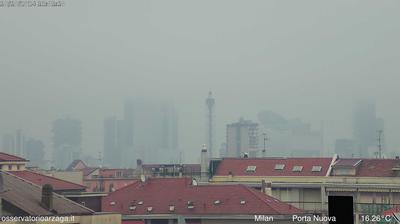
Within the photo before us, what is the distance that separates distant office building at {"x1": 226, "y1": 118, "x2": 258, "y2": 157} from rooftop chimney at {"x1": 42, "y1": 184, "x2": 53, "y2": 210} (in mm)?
18570

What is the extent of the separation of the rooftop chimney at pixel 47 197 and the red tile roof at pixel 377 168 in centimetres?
1090

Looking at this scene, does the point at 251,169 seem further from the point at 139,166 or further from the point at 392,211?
the point at 392,211

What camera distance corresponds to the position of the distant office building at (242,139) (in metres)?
37.2

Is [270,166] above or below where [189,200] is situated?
above

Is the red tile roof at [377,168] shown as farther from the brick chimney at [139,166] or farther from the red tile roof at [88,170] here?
the red tile roof at [88,170]

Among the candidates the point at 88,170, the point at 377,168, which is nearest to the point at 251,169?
the point at 377,168

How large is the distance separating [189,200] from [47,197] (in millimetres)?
5584

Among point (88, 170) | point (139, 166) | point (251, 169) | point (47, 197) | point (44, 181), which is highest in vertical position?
point (139, 166)

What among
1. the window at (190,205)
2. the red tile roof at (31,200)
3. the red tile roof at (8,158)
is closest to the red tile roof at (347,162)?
the window at (190,205)

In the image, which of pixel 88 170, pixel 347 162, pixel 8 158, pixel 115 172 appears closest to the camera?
pixel 8 158

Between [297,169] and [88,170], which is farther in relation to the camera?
[88,170]

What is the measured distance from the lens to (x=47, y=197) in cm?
1720

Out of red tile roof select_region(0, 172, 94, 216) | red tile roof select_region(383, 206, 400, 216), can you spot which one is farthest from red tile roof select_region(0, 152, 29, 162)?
red tile roof select_region(383, 206, 400, 216)

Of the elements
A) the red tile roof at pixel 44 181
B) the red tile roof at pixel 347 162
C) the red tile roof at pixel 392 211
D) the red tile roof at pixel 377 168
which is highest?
the red tile roof at pixel 347 162
